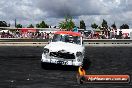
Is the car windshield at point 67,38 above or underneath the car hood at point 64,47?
above

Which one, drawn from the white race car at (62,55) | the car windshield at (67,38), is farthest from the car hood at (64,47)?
the car windshield at (67,38)

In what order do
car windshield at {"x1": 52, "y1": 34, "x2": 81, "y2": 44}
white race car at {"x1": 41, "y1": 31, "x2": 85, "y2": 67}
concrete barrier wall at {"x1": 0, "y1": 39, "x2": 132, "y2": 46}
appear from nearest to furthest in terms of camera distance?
white race car at {"x1": 41, "y1": 31, "x2": 85, "y2": 67} < car windshield at {"x1": 52, "y1": 34, "x2": 81, "y2": 44} < concrete barrier wall at {"x1": 0, "y1": 39, "x2": 132, "y2": 46}

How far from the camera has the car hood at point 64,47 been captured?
69.9ft

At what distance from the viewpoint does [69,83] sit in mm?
16000

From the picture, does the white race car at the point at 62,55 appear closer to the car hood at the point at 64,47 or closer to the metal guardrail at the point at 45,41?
the car hood at the point at 64,47

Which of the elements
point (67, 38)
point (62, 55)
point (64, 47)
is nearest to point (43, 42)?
point (67, 38)

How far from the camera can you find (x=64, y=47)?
70.8 feet

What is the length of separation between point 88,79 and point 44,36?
160 feet

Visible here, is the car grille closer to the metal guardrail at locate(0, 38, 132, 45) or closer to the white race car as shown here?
the white race car

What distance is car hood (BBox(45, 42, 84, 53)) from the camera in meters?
21.3

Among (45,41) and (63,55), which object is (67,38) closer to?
(63,55)

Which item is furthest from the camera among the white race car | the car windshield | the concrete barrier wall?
the concrete barrier wall

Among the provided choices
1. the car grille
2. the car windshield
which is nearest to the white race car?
the car grille

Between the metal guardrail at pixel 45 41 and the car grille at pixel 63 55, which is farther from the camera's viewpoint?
the metal guardrail at pixel 45 41
